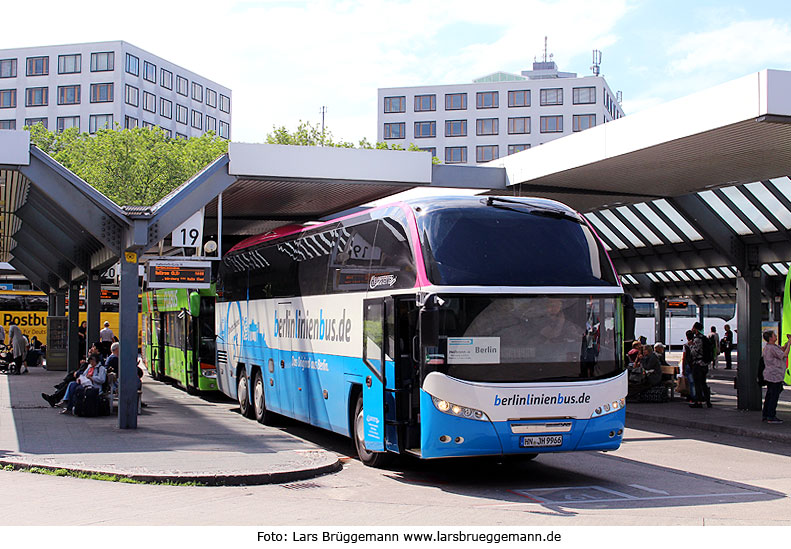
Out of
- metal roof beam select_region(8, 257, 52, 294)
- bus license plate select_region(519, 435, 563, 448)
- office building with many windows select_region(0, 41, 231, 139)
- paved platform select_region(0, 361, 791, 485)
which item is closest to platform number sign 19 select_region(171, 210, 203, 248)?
paved platform select_region(0, 361, 791, 485)

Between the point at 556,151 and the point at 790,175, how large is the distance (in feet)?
15.2

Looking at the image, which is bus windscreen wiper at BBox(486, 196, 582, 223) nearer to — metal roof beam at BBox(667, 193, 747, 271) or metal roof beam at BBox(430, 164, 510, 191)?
metal roof beam at BBox(430, 164, 510, 191)

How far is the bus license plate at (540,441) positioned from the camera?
10.7 meters

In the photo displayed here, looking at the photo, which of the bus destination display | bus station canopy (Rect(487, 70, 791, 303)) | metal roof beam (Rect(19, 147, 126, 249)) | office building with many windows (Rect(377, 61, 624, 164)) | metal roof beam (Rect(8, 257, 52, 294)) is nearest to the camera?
bus station canopy (Rect(487, 70, 791, 303))

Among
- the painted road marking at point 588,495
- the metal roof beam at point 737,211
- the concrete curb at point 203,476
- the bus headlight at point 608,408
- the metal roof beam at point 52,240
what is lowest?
the painted road marking at point 588,495

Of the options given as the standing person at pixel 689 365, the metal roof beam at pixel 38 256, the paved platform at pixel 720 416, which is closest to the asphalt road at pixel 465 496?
the paved platform at pixel 720 416

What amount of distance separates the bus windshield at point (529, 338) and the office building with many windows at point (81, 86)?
7990 cm

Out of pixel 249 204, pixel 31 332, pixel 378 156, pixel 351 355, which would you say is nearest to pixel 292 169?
pixel 378 156

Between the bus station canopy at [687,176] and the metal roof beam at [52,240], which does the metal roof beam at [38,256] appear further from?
the bus station canopy at [687,176]

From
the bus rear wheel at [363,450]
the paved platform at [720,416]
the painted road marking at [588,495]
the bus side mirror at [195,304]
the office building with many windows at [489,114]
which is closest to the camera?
the painted road marking at [588,495]

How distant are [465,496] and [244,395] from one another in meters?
9.49

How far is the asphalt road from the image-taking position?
8.59m

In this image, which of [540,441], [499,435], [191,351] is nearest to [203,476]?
[499,435]

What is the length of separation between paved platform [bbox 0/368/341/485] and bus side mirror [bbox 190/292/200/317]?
380 cm
